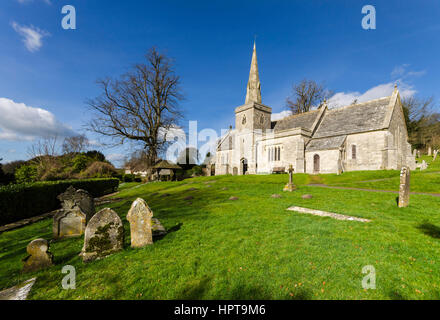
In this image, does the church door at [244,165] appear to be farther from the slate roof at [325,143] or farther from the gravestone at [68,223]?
the gravestone at [68,223]

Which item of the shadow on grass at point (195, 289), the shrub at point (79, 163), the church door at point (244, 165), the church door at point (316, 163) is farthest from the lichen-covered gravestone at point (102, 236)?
the shrub at point (79, 163)

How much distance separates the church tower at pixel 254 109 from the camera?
31.4 meters

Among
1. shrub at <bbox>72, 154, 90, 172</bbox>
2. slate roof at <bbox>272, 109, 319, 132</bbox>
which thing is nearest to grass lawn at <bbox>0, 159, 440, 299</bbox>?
slate roof at <bbox>272, 109, 319, 132</bbox>

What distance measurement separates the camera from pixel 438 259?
393 centimetres

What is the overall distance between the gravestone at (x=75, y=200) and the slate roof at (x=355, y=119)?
91.5 ft

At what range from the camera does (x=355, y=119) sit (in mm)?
24859

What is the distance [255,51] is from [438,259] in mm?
36141

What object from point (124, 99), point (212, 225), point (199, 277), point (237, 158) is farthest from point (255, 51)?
point (199, 277)

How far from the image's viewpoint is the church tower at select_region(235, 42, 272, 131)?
1235 inches

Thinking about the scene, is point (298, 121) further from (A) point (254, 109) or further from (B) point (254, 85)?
(B) point (254, 85)

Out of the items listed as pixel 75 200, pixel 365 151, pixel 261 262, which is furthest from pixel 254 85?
pixel 261 262

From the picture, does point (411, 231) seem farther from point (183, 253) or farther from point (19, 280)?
point (19, 280)

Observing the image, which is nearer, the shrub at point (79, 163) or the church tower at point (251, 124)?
the shrub at point (79, 163)

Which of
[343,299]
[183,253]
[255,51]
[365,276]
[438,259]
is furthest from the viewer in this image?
[255,51]
